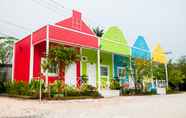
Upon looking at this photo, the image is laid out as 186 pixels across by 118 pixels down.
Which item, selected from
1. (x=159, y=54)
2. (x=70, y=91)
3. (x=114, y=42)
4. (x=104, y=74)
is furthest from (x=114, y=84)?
(x=159, y=54)

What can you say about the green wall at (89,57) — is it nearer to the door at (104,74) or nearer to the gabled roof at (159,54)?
the door at (104,74)

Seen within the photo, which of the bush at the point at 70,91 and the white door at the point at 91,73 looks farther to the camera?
the white door at the point at 91,73

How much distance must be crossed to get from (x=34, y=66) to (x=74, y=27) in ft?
14.4

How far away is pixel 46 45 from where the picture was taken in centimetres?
1393

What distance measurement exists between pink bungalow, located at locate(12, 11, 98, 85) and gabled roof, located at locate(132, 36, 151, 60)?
5.43 metres

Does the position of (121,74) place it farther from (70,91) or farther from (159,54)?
(70,91)

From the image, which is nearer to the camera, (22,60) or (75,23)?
(22,60)

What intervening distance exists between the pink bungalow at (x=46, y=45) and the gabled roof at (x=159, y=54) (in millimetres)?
10063

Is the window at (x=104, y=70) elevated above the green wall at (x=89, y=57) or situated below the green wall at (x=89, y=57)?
below

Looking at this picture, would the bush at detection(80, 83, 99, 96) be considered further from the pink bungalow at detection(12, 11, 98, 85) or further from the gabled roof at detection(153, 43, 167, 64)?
the gabled roof at detection(153, 43, 167, 64)

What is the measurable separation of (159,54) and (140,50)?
496cm

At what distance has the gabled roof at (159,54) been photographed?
25919mm

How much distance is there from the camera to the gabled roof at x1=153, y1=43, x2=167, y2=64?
25919 millimetres

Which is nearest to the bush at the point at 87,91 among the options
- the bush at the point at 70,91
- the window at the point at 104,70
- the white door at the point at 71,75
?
the bush at the point at 70,91
